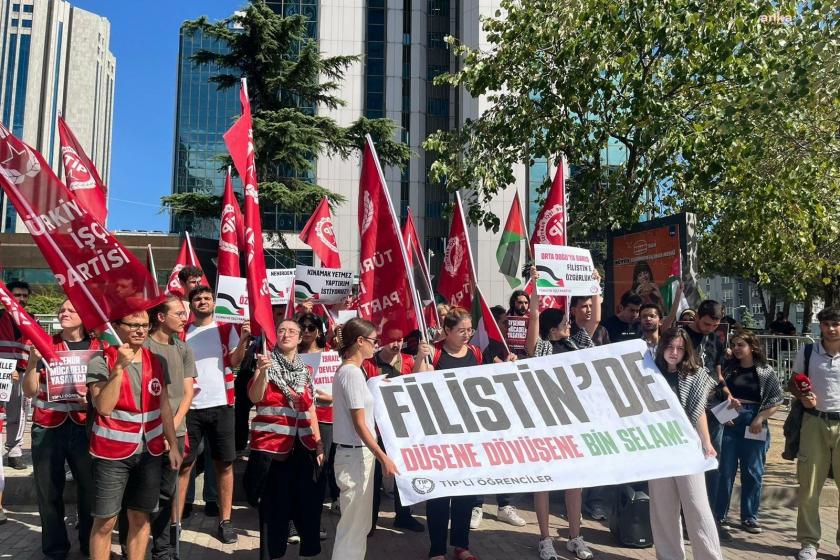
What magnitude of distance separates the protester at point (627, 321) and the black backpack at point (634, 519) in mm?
1543

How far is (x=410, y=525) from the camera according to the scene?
21.7 feet

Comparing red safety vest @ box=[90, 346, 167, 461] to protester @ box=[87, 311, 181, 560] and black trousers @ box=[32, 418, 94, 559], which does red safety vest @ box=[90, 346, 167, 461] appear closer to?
protester @ box=[87, 311, 181, 560]

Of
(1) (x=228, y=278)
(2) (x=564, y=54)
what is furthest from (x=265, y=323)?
(2) (x=564, y=54)

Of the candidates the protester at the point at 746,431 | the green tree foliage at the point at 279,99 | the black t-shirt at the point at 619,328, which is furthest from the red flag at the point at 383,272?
the green tree foliage at the point at 279,99

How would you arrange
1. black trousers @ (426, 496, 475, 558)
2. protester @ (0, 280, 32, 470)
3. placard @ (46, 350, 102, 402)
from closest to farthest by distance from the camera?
placard @ (46, 350, 102, 402) → black trousers @ (426, 496, 475, 558) → protester @ (0, 280, 32, 470)

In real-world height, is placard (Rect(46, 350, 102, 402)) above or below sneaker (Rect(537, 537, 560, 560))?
above

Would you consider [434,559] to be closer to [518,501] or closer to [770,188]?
[518,501]

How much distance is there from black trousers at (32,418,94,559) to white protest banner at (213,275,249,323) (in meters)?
1.35

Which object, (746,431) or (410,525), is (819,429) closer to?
(746,431)

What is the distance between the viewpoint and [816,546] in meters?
5.98

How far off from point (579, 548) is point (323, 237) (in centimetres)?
499

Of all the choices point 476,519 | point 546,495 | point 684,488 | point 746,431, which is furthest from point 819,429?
point 476,519

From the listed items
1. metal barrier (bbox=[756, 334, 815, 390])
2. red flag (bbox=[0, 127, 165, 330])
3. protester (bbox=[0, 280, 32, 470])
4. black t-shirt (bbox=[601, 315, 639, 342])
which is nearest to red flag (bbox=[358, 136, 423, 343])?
red flag (bbox=[0, 127, 165, 330])

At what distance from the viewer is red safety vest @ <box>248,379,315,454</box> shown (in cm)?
541
